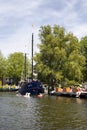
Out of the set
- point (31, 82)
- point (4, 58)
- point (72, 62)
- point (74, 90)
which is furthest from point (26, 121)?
point (4, 58)

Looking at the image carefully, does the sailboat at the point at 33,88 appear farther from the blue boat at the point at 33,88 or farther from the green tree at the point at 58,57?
the green tree at the point at 58,57

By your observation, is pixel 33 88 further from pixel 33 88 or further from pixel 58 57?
pixel 58 57

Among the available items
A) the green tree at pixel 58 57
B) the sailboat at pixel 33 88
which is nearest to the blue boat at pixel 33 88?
the sailboat at pixel 33 88

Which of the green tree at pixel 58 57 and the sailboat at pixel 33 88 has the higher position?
the green tree at pixel 58 57

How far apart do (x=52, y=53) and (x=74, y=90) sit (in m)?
16.4

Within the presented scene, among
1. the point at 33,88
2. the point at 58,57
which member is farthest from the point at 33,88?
the point at 58,57

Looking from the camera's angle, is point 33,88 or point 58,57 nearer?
point 33,88

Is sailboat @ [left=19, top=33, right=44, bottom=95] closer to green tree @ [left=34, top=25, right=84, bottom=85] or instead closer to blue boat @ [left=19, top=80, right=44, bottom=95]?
blue boat @ [left=19, top=80, right=44, bottom=95]

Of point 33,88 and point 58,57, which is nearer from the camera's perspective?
point 33,88

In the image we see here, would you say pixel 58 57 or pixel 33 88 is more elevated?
pixel 58 57

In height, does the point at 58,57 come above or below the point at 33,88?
above

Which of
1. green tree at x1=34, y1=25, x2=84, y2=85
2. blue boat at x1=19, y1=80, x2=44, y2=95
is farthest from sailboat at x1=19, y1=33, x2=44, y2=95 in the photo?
green tree at x1=34, y1=25, x2=84, y2=85

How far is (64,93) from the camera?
271 ft

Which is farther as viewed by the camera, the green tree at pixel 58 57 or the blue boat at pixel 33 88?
the green tree at pixel 58 57
